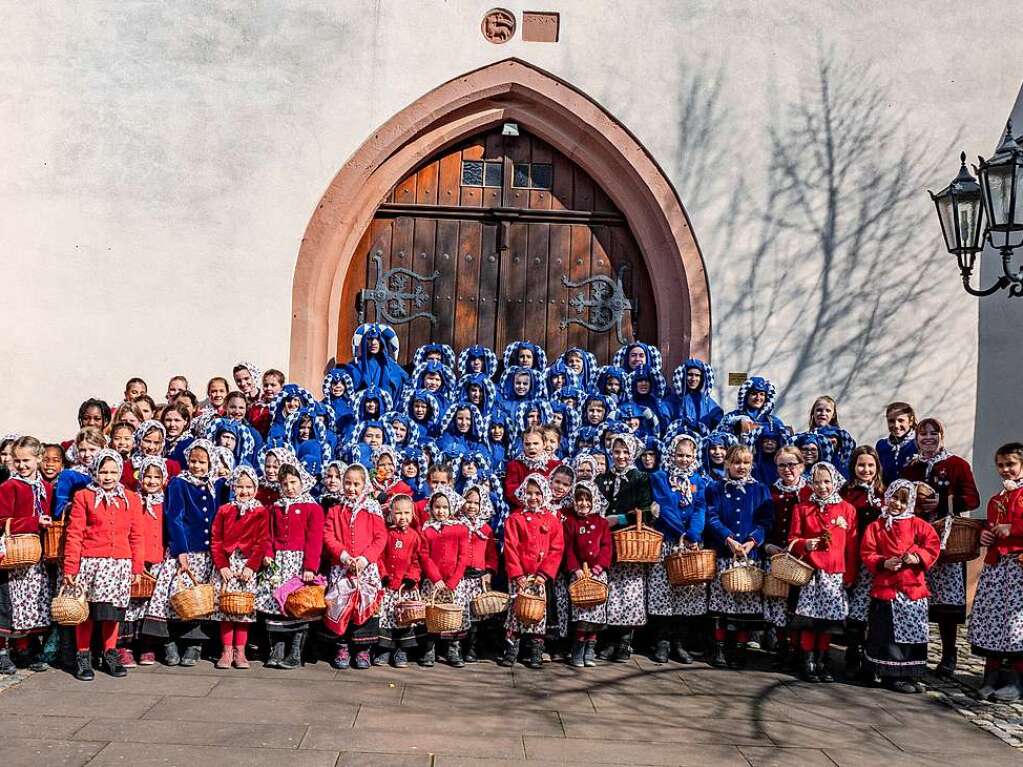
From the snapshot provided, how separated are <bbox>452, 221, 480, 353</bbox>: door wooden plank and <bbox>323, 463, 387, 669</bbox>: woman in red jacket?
3.37 metres

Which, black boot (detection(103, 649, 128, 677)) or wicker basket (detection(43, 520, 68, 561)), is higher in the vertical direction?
wicker basket (detection(43, 520, 68, 561))

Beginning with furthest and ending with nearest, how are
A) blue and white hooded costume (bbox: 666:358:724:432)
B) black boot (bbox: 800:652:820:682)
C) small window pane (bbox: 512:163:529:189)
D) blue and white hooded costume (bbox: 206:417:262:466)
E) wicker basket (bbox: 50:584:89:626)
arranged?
small window pane (bbox: 512:163:529:189) < blue and white hooded costume (bbox: 666:358:724:432) < blue and white hooded costume (bbox: 206:417:262:466) < black boot (bbox: 800:652:820:682) < wicker basket (bbox: 50:584:89:626)

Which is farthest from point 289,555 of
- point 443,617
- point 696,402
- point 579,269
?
point 579,269

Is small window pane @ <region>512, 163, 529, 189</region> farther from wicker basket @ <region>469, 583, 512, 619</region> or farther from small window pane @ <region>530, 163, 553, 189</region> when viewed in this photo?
wicker basket @ <region>469, 583, 512, 619</region>

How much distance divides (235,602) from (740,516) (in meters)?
3.37

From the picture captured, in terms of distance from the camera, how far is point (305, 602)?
6.49 meters

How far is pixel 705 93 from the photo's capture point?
31.6 feet

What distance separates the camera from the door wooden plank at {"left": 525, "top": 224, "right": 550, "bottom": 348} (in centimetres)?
1003

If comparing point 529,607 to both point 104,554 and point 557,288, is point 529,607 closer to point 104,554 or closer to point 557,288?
point 104,554

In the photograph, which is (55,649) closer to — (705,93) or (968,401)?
(705,93)

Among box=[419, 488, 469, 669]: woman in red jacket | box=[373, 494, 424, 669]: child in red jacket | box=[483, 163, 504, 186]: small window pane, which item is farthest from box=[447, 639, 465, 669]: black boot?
box=[483, 163, 504, 186]: small window pane

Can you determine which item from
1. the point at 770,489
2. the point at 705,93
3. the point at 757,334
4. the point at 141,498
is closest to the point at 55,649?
the point at 141,498

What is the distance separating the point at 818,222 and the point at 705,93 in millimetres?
1579

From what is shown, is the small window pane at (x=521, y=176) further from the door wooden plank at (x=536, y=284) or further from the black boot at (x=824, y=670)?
the black boot at (x=824, y=670)
